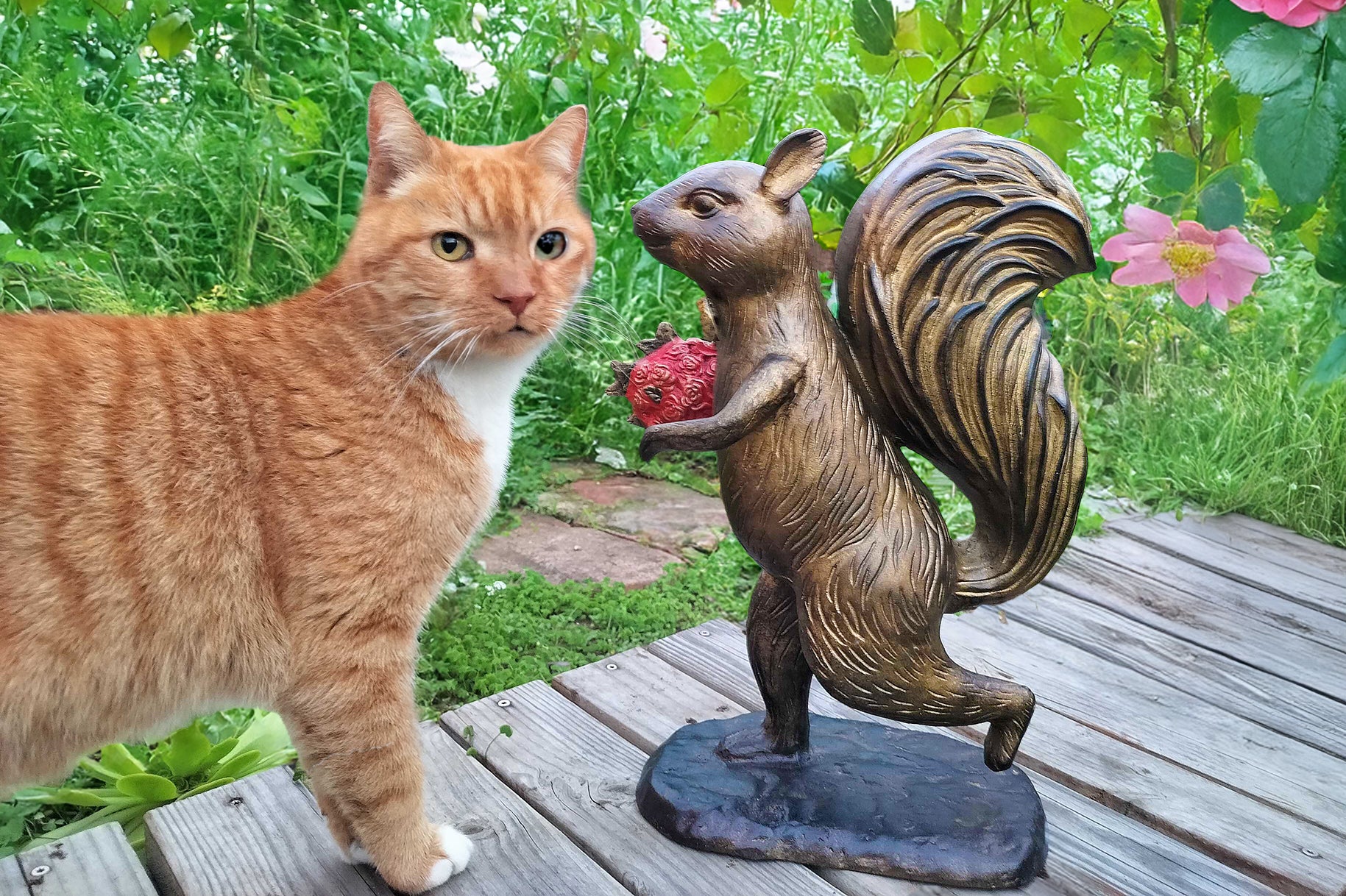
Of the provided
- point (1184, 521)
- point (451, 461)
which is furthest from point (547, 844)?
point (1184, 521)

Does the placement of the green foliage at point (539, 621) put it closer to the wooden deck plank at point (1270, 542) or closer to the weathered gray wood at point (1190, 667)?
the weathered gray wood at point (1190, 667)

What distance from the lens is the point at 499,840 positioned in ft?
4.48

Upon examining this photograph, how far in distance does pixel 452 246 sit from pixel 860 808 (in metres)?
0.95

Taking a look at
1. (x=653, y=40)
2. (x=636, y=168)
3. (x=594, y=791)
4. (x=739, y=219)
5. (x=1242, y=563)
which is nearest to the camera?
(x=739, y=219)

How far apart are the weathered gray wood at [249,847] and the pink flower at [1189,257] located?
1.60 m

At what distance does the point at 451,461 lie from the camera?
Result: 135cm

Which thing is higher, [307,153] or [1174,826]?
[307,153]

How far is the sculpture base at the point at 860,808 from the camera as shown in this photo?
4.11 feet

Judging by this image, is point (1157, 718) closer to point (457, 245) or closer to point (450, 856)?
point (450, 856)

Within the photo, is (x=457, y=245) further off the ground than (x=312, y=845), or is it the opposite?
(x=457, y=245)

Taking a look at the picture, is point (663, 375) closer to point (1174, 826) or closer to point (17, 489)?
point (17, 489)

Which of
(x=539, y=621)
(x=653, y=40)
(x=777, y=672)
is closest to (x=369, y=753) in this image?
(x=777, y=672)

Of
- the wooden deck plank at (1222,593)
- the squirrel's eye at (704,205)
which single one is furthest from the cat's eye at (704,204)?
the wooden deck plank at (1222,593)

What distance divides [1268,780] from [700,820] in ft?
2.96
